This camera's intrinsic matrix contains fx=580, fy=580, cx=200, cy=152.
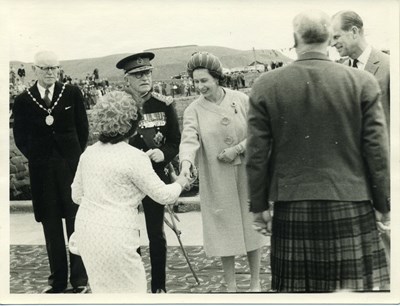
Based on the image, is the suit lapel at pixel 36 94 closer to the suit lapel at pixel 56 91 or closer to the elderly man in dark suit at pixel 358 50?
the suit lapel at pixel 56 91

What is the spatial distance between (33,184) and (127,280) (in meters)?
1.19

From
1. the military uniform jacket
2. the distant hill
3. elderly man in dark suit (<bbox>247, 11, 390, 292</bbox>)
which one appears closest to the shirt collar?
the distant hill

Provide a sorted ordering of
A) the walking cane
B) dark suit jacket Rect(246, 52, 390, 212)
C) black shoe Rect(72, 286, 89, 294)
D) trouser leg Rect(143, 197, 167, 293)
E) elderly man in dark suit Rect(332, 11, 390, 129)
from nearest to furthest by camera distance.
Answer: dark suit jacket Rect(246, 52, 390, 212), elderly man in dark suit Rect(332, 11, 390, 129), trouser leg Rect(143, 197, 167, 293), the walking cane, black shoe Rect(72, 286, 89, 294)

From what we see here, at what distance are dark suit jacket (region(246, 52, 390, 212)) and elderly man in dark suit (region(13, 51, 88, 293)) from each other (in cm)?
139

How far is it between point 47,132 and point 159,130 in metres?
0.76

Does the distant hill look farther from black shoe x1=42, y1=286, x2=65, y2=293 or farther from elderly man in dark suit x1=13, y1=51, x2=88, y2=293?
black shoe x1=42, y1=286, x2=65, y2=293

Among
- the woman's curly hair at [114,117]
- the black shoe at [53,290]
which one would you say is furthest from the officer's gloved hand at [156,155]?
the black shoe at [53,290]

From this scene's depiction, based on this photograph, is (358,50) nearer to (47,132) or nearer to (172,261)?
(172,261)

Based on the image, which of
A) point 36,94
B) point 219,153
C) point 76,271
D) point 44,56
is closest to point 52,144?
point 36,94

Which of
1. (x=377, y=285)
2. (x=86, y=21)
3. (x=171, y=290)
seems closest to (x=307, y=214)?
(x=377, y=285)

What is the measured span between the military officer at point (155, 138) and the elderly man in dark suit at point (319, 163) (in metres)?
0.81

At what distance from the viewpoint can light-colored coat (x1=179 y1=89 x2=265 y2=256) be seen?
367 centimetres

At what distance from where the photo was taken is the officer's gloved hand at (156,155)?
3705 millimetres

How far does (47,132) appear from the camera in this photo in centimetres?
388
